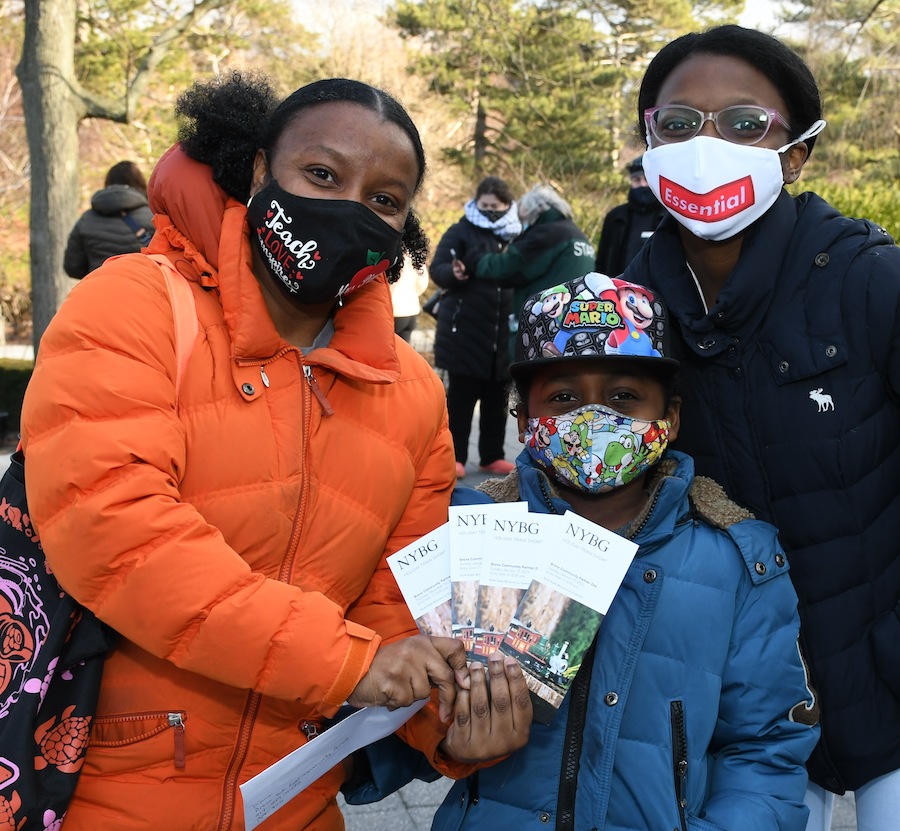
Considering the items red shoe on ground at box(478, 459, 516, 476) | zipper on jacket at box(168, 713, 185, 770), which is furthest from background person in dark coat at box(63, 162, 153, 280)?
zipper on jacket at box(168, 713, 185, 770)

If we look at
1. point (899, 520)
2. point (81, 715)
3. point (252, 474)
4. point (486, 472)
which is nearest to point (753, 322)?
point (899, 520)

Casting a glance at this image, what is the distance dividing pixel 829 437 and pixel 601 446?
0.47 meters

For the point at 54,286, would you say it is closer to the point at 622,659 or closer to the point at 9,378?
the point at 9,378

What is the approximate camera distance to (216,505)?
1.70 m

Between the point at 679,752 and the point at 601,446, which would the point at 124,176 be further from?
the point at 679,752

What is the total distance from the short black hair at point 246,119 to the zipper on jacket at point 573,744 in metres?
1.10

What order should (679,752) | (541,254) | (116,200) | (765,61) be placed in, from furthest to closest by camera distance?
(541,254) → (116,200) → (765,61) → (679,752)

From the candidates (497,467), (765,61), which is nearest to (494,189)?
(497,467)

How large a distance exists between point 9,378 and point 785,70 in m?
9.23

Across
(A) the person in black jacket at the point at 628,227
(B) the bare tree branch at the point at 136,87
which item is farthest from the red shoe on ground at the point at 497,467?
(B) the bare tree branch at the point at 136,87

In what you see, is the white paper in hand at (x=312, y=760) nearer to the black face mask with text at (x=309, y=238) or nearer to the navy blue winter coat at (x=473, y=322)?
the black face mask with text at (x=309, y=238)

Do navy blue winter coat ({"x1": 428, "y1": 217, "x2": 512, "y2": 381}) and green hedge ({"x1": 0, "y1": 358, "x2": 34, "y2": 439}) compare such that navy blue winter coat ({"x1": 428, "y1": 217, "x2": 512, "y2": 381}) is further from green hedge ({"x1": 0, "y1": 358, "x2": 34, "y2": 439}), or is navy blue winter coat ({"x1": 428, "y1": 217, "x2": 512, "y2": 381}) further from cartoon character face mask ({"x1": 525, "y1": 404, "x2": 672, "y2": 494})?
cartoon character face mask ({"x1": 525, "y1": 404, "x2": 672, "y2": 494})

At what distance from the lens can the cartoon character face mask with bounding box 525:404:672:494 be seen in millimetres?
2078

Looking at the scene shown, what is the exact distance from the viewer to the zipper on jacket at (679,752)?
1887 mm
